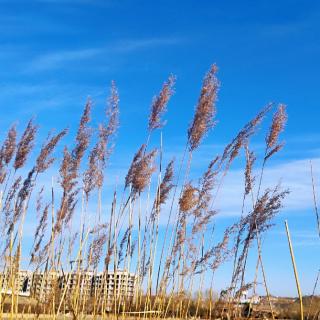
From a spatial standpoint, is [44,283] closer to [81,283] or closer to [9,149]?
[81,283]

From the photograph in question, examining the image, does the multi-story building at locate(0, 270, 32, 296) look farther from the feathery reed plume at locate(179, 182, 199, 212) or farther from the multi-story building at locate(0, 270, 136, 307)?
the feathery reed plume at locate(179, 182, 199, 212)

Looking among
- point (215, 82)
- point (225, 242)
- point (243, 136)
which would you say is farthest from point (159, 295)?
point (215, 82)

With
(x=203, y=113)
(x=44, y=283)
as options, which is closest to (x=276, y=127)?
(x=203, y=113)

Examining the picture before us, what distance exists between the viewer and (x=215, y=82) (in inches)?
153

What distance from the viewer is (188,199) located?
392 cm

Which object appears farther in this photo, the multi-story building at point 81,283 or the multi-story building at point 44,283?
the multi-story building at point 44,283

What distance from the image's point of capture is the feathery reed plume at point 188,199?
393 cm

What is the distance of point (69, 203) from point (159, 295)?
117 centimetres

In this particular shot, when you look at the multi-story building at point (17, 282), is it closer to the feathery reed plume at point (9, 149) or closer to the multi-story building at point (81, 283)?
the multi-story building at point (81, 283)

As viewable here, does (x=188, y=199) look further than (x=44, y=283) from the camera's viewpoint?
No

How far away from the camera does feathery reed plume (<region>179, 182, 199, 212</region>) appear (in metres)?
3.93

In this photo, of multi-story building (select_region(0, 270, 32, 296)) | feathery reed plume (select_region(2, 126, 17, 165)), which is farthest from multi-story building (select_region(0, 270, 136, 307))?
feathery reed plume (select_region(2, 126, 17, 165))

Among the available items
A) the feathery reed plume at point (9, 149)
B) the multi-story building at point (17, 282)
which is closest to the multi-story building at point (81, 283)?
the multi-story building at point (17, 282)

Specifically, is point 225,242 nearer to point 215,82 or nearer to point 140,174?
point 140,174
